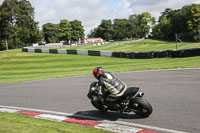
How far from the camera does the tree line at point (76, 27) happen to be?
64.1 metres

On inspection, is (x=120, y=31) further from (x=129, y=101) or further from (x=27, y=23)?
(x=129, y=101)

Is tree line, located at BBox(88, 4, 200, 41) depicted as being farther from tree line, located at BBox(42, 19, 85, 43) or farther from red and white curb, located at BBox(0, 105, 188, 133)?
red and white curb, located at BBox(0, 105, 188, 133)

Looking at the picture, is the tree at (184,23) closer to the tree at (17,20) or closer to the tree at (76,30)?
the tree at (76,30)

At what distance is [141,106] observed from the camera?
6086 mm

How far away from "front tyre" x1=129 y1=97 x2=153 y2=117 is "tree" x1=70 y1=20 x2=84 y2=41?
106 meters

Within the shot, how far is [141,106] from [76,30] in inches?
4414

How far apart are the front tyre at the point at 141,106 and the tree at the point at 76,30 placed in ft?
347

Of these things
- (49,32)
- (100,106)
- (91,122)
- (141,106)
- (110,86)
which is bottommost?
(91,122)

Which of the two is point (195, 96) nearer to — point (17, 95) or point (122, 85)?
point (122, 85)

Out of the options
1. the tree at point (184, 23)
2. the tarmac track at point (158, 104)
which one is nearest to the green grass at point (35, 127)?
the tarmac track at point (158, 104)

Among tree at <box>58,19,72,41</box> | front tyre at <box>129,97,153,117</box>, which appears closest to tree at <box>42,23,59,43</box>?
tree at <box>58,19,72,41</box>

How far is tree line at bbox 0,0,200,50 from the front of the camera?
6412cm

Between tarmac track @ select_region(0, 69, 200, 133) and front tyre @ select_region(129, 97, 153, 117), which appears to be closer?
tarmac track @ select_region(0, 69, 200, 133)

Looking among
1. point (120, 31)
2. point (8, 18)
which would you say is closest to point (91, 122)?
point (8, 18)
